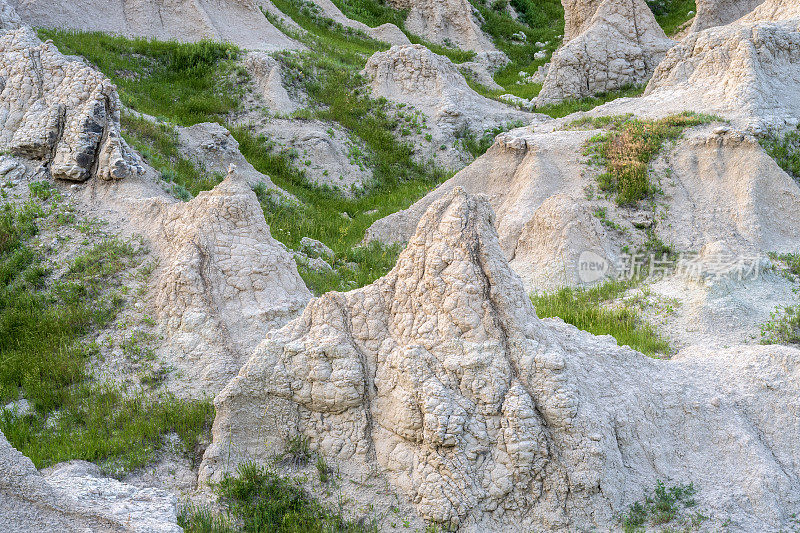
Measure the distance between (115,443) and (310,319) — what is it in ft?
8.22

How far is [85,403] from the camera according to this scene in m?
8.69

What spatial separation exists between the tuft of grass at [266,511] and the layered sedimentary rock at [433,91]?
16798mm

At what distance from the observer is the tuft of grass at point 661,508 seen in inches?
244

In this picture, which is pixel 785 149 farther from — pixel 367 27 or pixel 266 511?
pixel 367 27

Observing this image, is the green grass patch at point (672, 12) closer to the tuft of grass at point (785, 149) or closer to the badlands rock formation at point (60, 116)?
the tuft of grass at point (785, 149)

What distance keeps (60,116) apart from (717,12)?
27.1m

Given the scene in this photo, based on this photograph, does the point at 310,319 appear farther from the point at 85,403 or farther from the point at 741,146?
the point at 741,146

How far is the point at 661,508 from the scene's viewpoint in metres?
6.29

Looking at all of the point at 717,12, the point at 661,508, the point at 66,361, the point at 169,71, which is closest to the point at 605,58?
the point at 717,12

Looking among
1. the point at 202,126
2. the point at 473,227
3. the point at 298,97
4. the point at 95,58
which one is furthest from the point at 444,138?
the point at 473,227

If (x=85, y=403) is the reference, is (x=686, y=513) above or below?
above

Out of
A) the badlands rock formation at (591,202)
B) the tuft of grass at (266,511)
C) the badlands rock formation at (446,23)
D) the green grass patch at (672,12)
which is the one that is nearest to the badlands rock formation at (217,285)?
the tuft of grass at (266,511)

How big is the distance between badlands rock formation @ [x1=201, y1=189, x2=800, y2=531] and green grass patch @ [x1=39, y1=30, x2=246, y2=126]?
46.9 ft

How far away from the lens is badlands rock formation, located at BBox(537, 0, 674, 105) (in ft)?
84.7
